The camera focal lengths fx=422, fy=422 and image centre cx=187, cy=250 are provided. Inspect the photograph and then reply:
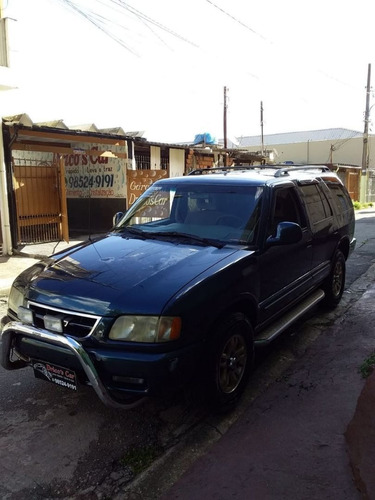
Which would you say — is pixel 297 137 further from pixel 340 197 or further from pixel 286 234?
pixel 286 234

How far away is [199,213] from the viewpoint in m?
4.11

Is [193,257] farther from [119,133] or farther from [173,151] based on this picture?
[173,151]

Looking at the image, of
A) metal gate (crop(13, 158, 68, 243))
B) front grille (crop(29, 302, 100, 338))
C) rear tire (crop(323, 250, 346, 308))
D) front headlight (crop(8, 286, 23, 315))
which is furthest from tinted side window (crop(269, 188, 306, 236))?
metal gate (crop(13, 158, 68, 243))

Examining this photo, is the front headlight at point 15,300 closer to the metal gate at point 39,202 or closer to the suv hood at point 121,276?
the suv hood at point 121,276

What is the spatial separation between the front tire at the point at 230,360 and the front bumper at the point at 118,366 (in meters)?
0.27

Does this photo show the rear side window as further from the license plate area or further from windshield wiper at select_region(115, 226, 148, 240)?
the license plate area

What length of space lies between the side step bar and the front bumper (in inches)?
43.0

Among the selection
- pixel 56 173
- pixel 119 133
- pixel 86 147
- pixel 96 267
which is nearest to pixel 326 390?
pixel 96 267

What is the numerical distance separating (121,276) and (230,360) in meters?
1.07

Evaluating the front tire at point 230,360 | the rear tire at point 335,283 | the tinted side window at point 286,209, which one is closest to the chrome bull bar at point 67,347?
the front tire at point 230,360

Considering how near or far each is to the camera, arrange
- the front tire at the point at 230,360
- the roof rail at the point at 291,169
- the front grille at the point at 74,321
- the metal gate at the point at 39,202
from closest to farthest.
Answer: the front grille at the point at 74,321 → the front tire at the point at 230,360 → the roof rail at the point at 291,169 → the metal gate at the point at 39,202

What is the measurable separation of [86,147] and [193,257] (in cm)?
1097

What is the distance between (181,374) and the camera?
8.95 ft

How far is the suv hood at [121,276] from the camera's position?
2.71 meters
